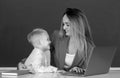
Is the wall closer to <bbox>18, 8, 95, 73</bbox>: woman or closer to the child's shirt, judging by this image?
<bbox>18, 8, 95, 73</bbox>: woman

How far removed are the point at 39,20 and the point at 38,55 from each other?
140 centimetres

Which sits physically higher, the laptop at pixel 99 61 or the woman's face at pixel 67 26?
the woman's face at pixel 67 26

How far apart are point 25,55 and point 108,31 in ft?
3.45

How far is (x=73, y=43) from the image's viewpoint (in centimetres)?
305

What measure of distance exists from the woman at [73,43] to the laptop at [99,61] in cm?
43

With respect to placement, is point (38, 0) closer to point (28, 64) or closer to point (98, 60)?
point (28, 64)

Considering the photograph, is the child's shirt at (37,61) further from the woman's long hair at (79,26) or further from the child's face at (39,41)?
the woman's long hair at (79,26)

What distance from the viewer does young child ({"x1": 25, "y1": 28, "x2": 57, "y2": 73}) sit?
2.52 metres

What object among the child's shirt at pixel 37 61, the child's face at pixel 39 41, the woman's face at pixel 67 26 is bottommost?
the child's shirt at pixel 37 61

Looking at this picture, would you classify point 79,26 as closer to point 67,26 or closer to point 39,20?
point 67,26

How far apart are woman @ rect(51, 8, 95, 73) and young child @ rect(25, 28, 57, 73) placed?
1.12ft

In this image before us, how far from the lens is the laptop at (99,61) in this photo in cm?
228

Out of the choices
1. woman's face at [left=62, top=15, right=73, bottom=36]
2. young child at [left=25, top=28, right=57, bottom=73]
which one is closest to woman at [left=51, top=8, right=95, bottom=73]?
woman's face at [left=62, top=15, right=73, bottom=36]

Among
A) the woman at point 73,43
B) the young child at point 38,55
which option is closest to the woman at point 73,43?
the woman at point 73,43
